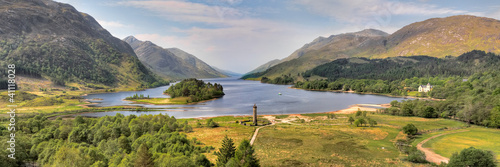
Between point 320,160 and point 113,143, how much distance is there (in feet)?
139

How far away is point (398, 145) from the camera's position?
5925 cm

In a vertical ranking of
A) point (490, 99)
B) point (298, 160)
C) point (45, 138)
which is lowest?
point (298, 160)

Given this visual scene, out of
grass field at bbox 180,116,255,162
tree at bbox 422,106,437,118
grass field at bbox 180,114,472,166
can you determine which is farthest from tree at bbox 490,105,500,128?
grass field at bbox 180,116,255,162

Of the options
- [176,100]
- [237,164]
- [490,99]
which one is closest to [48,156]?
[237,164]

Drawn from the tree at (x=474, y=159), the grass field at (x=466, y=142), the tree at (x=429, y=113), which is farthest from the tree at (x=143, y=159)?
the tree at (x=429, y=113)

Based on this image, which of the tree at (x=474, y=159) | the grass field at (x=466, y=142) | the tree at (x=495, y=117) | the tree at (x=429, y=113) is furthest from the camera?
the tree at (x=429, y=113)

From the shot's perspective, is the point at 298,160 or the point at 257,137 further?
the point at 257,137

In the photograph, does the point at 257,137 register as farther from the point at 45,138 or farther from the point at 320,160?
the point at 45,138

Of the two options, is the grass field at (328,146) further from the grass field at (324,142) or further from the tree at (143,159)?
the tree at (143,159)

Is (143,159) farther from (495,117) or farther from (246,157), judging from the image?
(495,117)

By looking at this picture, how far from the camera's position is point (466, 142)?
198 ft

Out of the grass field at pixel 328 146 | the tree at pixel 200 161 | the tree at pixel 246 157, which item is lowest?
the grass field at pixel 328 146

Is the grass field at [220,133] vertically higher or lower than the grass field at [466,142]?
lower

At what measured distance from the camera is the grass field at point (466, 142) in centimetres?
5447
